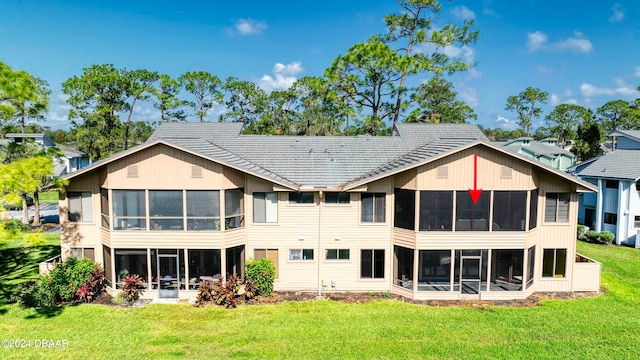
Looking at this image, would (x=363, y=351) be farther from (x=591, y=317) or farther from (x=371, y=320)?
(x=591, y=317)

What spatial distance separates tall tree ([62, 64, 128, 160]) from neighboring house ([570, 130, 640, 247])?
47.1m

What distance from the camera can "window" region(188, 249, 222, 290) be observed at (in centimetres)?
1667

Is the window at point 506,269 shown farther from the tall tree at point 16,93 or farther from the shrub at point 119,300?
the tall tree at point 16,93

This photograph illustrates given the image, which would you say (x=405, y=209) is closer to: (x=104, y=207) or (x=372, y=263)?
(x=372, y=263)

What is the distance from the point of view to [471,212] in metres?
16.3

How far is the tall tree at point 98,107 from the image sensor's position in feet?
133

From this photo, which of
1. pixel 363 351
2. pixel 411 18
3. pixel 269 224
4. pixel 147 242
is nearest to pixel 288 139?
pixel 269 224

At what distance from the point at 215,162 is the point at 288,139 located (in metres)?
5.95

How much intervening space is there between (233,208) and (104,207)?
585cm

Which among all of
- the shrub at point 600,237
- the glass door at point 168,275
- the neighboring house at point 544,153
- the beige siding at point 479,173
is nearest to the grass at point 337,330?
the glass door at point 168,275

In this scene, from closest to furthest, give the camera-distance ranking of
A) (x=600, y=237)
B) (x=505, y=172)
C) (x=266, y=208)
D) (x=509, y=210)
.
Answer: (x=505, y=172) → (x=509, y=210) → (x=266, y=208) → (x=600, y=237)

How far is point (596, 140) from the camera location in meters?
44.4

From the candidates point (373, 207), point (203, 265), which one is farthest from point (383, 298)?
point (203, 265)

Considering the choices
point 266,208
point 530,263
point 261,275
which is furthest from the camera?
point 266,208
